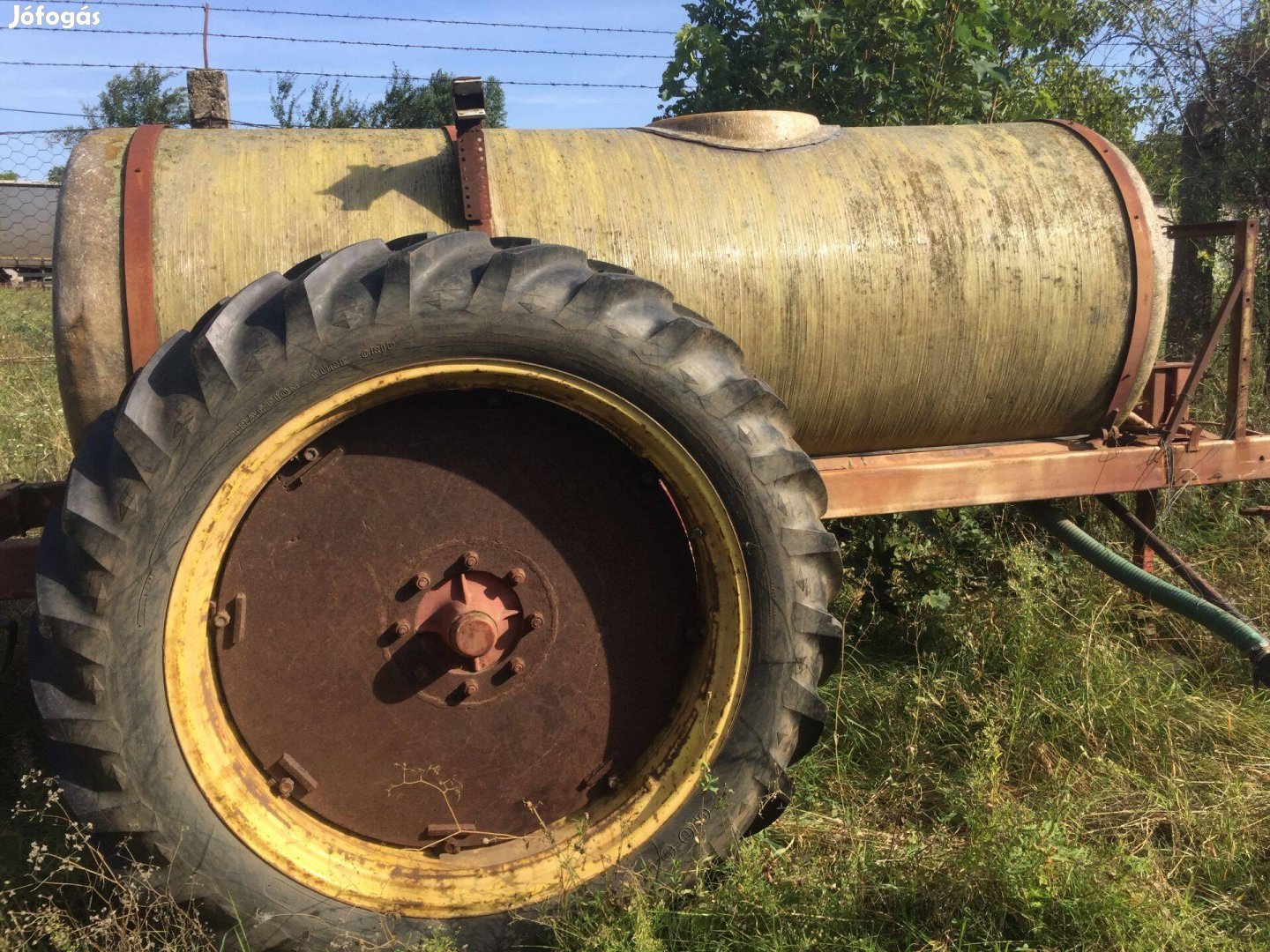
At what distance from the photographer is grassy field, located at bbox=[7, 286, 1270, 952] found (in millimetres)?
2398

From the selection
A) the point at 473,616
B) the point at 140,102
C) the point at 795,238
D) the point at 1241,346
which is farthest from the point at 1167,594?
the point at 140,102

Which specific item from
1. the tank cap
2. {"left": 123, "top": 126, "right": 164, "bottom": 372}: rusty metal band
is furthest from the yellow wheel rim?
the tank cap

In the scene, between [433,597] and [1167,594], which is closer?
[433,597]

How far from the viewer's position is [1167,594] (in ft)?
10.9

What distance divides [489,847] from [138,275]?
1748 millimetres

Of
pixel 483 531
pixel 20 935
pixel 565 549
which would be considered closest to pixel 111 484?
pixel 483 531

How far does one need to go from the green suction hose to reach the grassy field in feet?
0.69

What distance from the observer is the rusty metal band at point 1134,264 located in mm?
3236

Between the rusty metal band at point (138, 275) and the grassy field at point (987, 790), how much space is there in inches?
52.9

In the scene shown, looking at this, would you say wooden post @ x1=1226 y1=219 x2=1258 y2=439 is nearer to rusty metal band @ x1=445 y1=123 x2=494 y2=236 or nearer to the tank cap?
the tank cap

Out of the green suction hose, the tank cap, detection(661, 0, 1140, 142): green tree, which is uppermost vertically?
detection(661, 0, 1140, 142): green tree

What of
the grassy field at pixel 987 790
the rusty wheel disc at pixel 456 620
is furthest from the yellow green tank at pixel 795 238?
the grassy field at pixel 987 790

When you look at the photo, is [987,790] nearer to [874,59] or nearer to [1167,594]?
[1167,594]

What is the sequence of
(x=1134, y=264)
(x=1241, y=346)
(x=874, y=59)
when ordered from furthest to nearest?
1. (x=874, y=59)
2. (x=1241, y=346)
3. (x=1134, y=264)
